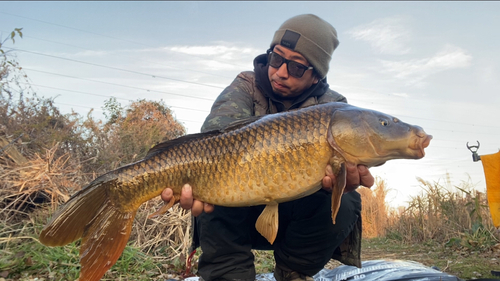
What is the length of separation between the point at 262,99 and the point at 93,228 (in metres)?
1.15

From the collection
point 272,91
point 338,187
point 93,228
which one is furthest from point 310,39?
point 93,228

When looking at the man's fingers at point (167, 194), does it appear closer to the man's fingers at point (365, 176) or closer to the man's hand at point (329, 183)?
the man's hand at point (329, 183)

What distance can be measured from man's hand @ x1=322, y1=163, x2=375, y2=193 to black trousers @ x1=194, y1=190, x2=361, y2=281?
337 mm

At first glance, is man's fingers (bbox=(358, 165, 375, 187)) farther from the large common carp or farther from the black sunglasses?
the black sunglasses

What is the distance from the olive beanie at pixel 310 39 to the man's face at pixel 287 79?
39 mm

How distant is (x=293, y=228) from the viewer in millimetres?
1984

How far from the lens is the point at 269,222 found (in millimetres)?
1570

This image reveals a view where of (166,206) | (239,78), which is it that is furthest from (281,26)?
(166,206)

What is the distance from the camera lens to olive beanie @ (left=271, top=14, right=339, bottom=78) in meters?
2.21

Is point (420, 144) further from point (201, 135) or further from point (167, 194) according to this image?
point (167, 194)

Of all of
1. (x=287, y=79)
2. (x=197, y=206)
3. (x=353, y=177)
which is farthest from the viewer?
(x=287, y=79)

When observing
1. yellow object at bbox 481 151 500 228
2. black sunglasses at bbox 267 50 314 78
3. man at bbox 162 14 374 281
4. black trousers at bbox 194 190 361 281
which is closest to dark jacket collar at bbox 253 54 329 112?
man at bbox 162 14 374 281

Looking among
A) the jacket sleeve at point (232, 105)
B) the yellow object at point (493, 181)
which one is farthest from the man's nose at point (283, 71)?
the yellow object at point (493, 181)

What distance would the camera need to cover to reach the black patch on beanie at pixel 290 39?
2.21 meters
